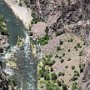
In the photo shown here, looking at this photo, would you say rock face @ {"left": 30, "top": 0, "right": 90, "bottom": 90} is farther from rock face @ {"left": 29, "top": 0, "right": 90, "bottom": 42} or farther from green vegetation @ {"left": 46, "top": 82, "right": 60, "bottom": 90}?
green vegetation @ {"left": 46, "top": 82, "right": 60, "bottom": 90}

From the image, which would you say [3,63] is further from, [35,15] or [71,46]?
[35,15]

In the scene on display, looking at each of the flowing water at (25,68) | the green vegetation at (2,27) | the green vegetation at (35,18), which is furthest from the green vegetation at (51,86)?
the green vegetation at (35,18)

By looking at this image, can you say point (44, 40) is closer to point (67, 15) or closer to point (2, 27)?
point (67, 15)

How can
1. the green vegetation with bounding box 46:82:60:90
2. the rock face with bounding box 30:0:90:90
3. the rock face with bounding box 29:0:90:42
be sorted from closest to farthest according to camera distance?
the green vegetation with bounding box 46:82:60:90 → the rock face with bounding box 30:0:90:90 → the rock face with bounding box 29:0:90:42

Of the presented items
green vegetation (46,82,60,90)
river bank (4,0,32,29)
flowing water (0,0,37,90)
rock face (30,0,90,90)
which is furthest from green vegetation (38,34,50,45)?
green vegetation (46,82,60,90)

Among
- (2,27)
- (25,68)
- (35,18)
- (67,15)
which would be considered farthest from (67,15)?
(25,68)

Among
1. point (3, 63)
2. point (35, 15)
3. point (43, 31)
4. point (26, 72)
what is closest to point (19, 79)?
point (26, 72)
